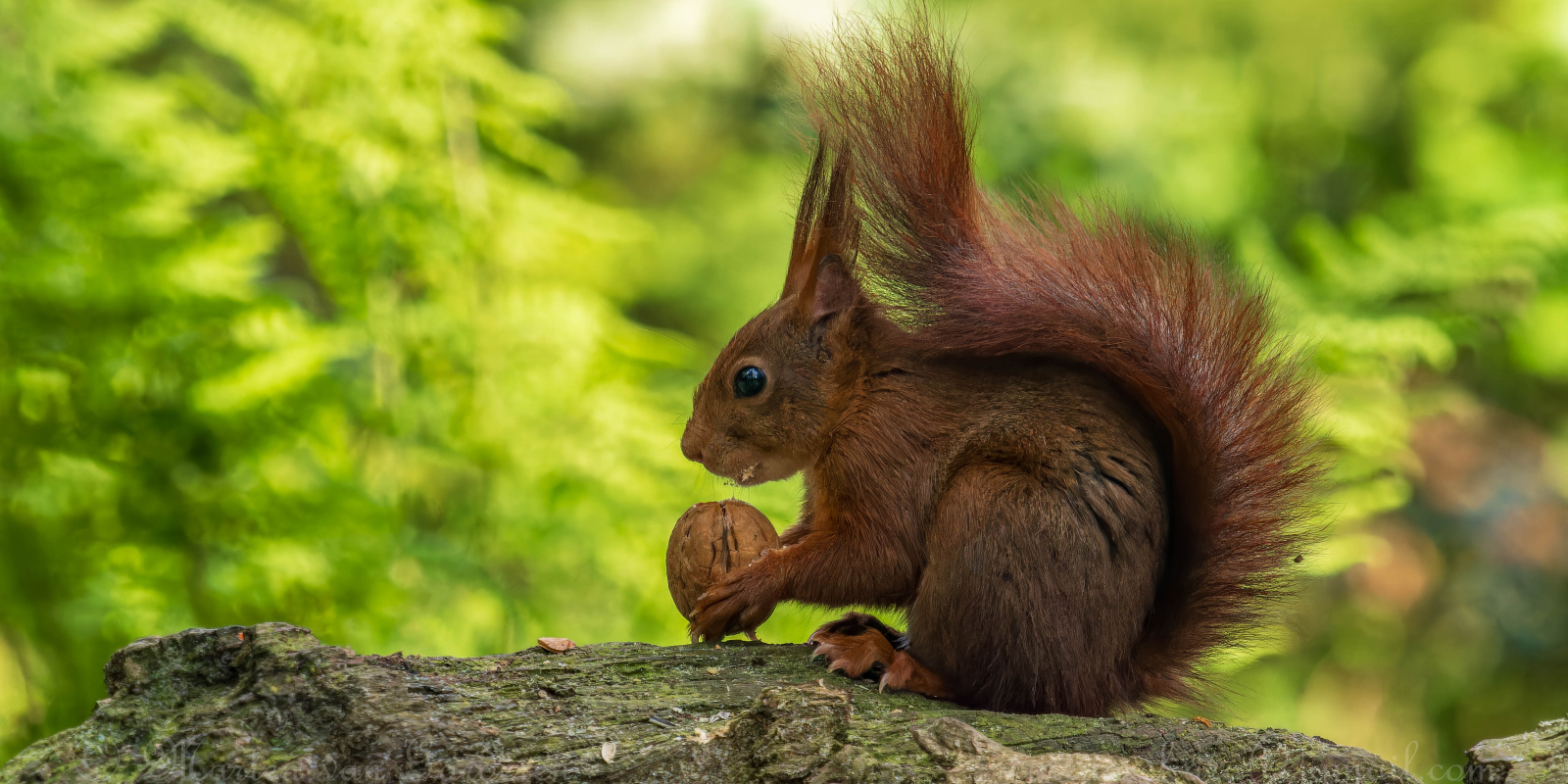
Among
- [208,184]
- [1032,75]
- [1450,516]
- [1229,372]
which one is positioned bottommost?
[1229,372]

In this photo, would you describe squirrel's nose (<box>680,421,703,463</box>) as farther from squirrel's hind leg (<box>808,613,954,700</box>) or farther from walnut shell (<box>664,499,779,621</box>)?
squirrel's hind leg (<box>808,613,954,700</box>)

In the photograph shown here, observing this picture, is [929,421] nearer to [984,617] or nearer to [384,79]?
[984,617]

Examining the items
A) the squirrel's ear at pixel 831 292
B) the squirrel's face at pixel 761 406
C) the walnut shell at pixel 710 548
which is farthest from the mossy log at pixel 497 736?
the squirrel's ear at pixel 831 292

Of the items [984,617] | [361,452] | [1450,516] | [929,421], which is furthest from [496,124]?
[1450,516]

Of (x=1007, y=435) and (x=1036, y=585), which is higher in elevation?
(x=1007, y=435)

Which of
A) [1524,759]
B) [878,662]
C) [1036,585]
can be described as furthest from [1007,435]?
[1524,759]

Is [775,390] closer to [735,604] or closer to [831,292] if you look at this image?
[831,292]

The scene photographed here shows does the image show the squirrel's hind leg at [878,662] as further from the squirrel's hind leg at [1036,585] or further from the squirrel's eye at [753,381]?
the squirrel's eye at [753,381]

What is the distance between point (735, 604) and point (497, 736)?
1.57ft

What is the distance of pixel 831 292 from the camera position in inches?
72.3

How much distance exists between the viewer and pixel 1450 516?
333 cm

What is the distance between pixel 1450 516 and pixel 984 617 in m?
2.46

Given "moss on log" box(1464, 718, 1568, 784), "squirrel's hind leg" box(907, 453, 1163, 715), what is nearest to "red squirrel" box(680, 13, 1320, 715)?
"squirrel's hind leg" box(907, 453, 1163, 715)

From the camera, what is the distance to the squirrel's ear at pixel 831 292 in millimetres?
1837
